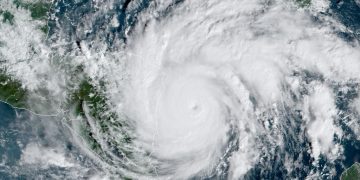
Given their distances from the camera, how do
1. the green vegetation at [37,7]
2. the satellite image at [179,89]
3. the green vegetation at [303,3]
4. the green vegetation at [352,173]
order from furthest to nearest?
the green vegetation at [352,173]
the green vegetation at [37,7]
the green vegetation at [303,3]
the satellite image at [179,89]

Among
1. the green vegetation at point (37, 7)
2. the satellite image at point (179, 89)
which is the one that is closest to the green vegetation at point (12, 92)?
the satellite image at point (179, 89)

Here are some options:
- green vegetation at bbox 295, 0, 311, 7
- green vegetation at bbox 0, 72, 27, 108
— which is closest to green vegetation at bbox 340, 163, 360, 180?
green vegetation at bbox 295, 0, 311, 7

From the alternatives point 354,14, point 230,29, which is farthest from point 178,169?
point 354,14

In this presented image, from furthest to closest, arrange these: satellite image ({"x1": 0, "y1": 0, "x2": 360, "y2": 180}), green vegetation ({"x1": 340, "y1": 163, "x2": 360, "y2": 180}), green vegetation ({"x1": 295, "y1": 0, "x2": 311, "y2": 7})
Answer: green vegetation ({"x1": 340, "y1": 163, "x2": 360, "y2": 180})
green vegetation ({"x1": 295, "y1": 0, "x2": 311, "y2": 7})
satellite image ({"x1": 0, "y1": 0, "x2": 360, "y2": 180})

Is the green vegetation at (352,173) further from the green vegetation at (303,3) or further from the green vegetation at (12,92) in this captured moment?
the green vegetation at (12,92)

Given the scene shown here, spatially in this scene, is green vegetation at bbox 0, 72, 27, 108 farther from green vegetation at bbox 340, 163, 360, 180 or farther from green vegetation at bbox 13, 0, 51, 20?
green vegetation at bbox 340, 163, 360, 180

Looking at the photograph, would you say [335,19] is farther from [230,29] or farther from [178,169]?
[178,169]
